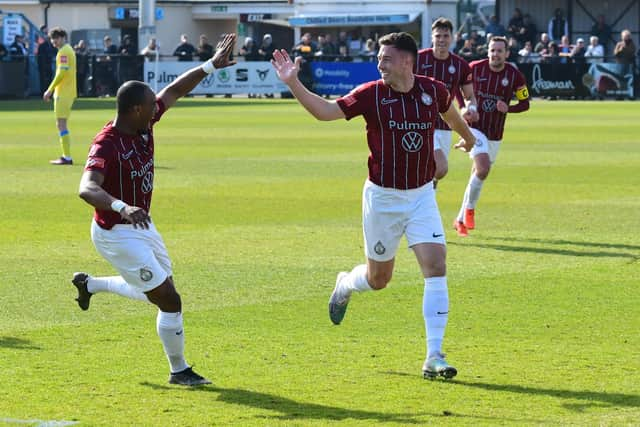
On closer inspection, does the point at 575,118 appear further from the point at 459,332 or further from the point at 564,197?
the point at 459,332

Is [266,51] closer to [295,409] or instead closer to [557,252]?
[557,252]

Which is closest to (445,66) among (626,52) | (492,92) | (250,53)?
(492,92)

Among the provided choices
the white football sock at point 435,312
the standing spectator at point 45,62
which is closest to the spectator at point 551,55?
the standing spectator at point 45,62

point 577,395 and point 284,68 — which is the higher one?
point 284,68

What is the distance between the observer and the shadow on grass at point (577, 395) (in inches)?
304

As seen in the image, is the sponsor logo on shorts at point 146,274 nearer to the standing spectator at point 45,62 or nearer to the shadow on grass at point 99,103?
the shadow on grass at point 99,103

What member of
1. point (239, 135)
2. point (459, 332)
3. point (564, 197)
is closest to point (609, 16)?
point (239, 135)

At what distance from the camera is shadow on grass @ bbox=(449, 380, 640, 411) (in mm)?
7711

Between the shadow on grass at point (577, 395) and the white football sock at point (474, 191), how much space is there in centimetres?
760

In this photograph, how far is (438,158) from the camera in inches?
544

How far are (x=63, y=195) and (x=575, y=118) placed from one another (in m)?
21.2

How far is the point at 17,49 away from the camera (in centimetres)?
4956

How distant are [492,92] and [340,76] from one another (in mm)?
34116

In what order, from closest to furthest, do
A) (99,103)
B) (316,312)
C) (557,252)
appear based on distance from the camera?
(316,312) → (557,252) → (99,103)
